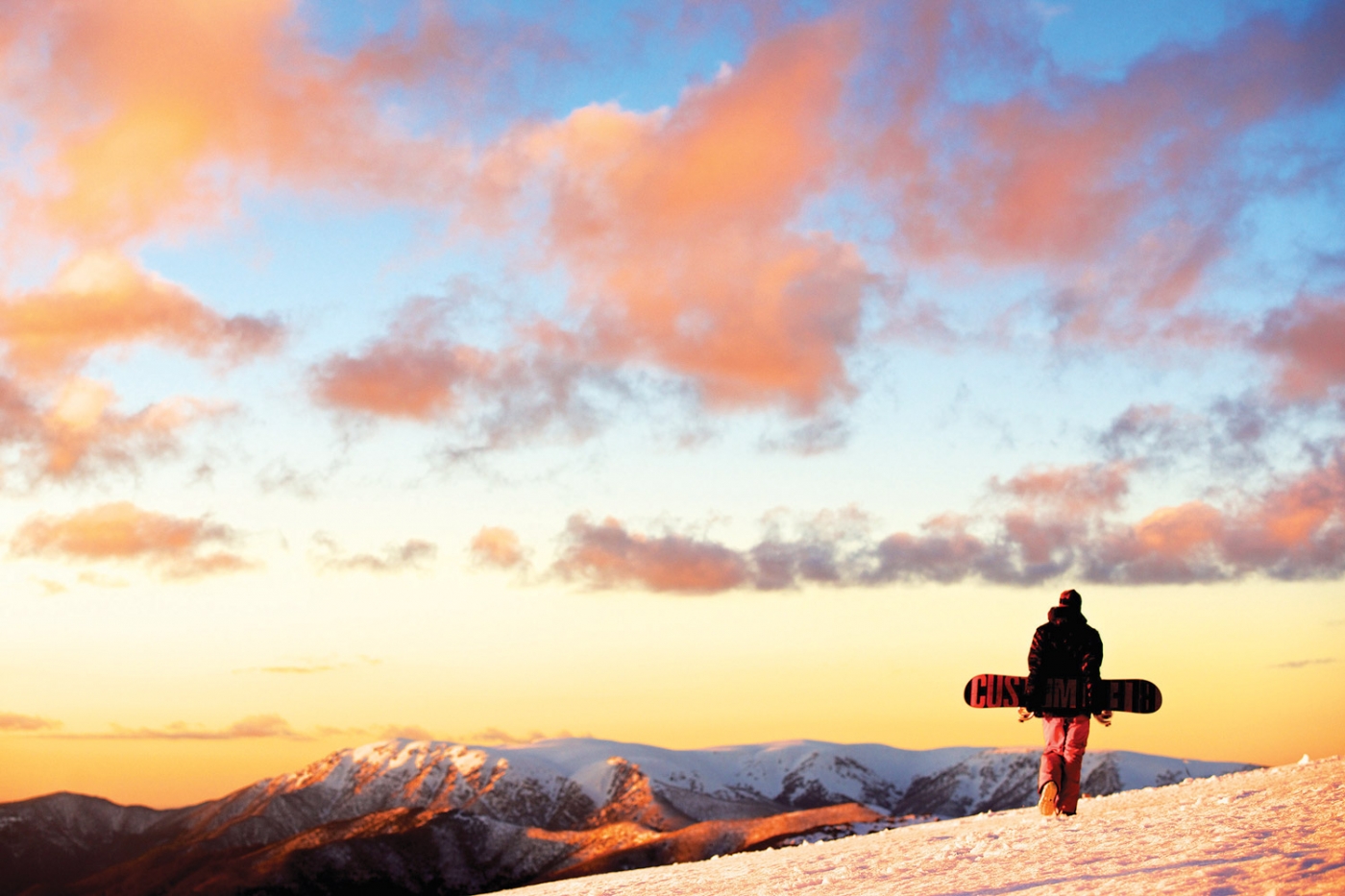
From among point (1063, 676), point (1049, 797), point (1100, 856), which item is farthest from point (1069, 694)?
point (1100, 856)

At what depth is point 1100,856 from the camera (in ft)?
54.4

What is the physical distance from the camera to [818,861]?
845 inches

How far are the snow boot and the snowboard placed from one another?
1.38 m

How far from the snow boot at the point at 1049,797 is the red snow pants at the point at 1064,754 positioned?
7 cm

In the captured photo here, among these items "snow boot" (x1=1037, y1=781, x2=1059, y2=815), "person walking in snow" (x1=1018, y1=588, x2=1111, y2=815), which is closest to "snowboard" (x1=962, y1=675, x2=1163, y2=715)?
"person walking in snow" (x1=1018, y1=588, x2=1111, y2=815)

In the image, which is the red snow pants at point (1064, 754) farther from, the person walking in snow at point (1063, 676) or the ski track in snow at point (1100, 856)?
the ski track in snow at point (1100, 856)

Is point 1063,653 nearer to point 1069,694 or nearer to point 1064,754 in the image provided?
point 1069,694

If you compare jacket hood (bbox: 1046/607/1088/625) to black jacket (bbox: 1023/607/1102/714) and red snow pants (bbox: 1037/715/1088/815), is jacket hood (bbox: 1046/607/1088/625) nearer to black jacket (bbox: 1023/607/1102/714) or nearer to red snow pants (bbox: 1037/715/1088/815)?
black jacket (bbox: 1023/607/1102/714)

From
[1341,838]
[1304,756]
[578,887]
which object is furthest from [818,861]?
[1304,756]

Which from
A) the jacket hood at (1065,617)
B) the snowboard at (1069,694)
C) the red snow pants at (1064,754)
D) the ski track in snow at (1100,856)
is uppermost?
the jacket hood at (1065,617)

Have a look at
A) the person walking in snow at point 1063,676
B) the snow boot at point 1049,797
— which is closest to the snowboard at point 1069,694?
the person walking in snow at point 1063,676

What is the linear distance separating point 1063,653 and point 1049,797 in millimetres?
2780

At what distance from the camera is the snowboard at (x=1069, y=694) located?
22.3 m

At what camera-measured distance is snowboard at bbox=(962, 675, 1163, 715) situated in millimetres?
22344
